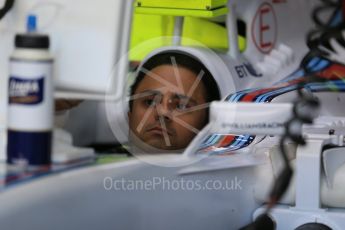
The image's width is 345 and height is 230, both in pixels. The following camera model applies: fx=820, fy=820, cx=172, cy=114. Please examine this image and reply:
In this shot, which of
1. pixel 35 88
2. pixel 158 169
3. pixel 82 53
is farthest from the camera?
pixel 158 169

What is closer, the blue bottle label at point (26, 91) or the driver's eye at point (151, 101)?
the blue bottle label at point (26, 91)

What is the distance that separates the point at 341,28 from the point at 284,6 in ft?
4.43

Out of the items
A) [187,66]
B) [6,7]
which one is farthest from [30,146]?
[187,66]

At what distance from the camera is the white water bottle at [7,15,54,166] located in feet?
4.03

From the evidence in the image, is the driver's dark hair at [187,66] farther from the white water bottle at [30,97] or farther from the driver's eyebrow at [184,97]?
the white water bottle at [30,97]

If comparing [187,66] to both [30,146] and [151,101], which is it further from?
[30,146]

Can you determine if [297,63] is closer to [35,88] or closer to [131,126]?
[131,126]

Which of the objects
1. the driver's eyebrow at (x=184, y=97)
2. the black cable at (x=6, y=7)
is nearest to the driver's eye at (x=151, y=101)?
the driver's eyebrow at (x=184, y=97)

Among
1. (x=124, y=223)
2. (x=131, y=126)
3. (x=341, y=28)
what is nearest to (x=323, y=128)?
(x=131, y=126)

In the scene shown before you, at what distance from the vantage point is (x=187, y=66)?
6.17 ft

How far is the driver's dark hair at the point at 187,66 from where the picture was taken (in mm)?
1878

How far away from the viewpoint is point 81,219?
1370 millimetres

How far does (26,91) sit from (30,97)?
13 mm

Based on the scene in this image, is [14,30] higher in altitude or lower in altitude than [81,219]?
higher
